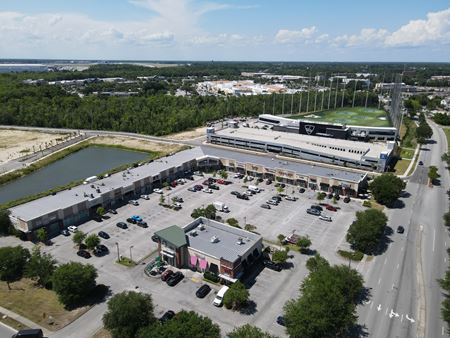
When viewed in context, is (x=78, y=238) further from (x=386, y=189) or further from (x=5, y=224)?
(x=386, y=189)

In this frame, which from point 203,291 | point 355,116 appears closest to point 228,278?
point 203,291

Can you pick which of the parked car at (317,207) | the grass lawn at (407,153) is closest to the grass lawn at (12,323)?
the parked car at (317,207)

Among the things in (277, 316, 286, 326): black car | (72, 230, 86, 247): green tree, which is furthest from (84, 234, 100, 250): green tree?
(277, 316, 286, 326): black car

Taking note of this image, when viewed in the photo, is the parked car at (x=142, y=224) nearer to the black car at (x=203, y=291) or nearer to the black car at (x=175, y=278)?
the black car at (x=175, y=278)

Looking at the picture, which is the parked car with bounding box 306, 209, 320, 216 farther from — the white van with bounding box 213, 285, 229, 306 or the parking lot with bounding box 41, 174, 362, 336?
the white van with bounding box 213, 285, 229, 306

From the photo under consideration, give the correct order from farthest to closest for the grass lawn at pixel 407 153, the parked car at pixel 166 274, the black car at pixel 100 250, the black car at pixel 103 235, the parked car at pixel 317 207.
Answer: the grass lawn at pixel 407 153 < the parked car at pixel 317 207 < the black car at pixel 103 235 < the black car at pixel 100 250 < the parked car at pixel 166 274

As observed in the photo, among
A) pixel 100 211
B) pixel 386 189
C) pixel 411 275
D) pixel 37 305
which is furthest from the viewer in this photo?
pixel 386 189

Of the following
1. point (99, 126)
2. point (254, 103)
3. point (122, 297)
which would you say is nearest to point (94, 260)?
point (122, 297)
